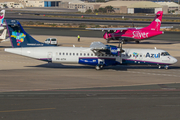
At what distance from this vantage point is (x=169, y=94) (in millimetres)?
23641

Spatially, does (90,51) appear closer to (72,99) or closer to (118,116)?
(72,99)

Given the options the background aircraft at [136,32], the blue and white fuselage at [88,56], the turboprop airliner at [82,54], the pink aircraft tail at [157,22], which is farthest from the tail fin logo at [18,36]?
the pink aircraft tail at [157,22]

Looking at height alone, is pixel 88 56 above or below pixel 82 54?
below

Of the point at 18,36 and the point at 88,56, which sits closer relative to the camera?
the point at 88,56

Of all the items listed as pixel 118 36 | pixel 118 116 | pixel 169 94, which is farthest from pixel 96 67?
pixel 118 36

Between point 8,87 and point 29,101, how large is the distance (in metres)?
5.72

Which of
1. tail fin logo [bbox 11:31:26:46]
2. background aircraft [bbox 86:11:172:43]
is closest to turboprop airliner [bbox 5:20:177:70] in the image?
tail fin logo [bbox 11:31:26:46]

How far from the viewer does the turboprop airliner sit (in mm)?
33531

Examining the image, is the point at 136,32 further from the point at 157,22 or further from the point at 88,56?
the point at 88,56

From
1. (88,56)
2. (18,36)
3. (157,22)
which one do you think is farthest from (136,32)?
(18,36)

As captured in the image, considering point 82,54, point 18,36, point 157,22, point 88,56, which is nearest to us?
point 82,54

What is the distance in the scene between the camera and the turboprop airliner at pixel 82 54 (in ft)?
110

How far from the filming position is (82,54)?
3425 cm

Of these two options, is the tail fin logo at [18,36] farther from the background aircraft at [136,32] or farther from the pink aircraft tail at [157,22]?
the pink aircraft tail at [157,22]
